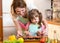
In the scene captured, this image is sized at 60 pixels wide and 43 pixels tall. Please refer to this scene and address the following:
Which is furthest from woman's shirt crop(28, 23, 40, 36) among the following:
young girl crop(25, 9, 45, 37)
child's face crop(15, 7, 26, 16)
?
child's face crop(15, 7, 26, 16)

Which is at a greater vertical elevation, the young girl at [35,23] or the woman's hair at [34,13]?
the woman's hair at [34,13]

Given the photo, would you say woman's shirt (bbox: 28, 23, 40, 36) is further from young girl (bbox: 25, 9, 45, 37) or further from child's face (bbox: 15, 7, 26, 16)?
child's face (bbox: 15, 7, 26, 16)

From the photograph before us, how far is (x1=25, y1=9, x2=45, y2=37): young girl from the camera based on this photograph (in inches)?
47.5

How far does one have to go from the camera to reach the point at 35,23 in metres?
1.22

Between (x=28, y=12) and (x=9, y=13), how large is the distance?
0.15m

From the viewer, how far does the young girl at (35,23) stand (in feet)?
3.96

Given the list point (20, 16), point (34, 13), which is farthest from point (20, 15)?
point (34, 13)

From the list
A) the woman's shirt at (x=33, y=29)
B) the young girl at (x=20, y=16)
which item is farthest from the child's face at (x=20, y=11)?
the woman's shirt at (x=33, y=29)

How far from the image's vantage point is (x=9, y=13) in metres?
1.19

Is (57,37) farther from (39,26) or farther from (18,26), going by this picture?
(18,26)

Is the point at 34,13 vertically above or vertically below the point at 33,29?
above

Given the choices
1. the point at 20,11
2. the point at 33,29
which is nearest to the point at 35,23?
the point at 33,29

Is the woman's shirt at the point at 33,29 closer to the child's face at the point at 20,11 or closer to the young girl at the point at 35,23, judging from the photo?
the young girl at the point at 35,23

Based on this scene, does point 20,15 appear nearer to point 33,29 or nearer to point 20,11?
point 20,11
